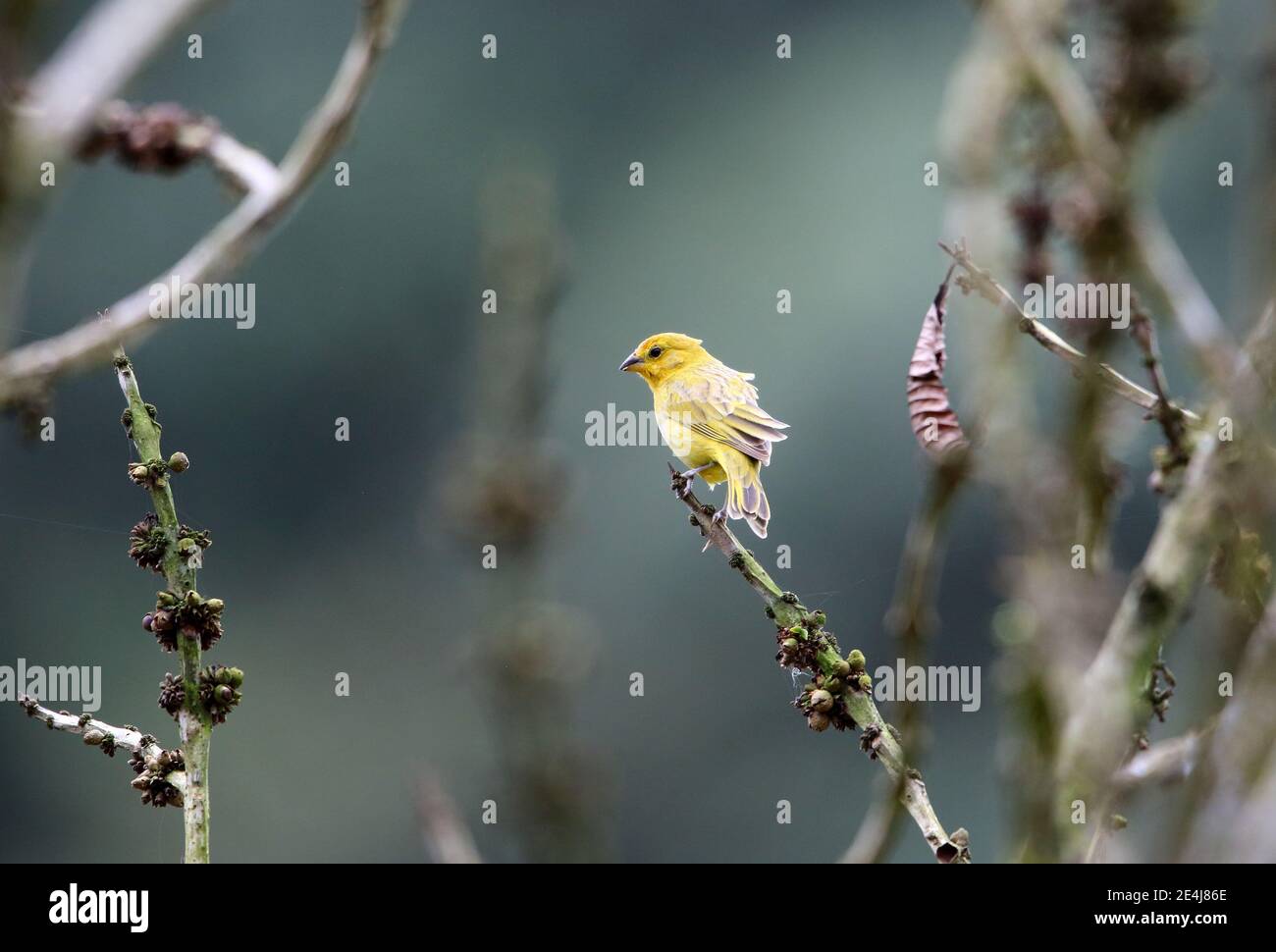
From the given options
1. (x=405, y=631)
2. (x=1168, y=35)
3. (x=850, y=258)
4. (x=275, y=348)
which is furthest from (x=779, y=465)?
(x=1168, y=35)

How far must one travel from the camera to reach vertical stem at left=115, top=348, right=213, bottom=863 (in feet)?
8.11

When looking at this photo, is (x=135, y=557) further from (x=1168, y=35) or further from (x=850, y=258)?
(x=850, y=258)

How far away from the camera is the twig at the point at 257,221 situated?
234 centimetres

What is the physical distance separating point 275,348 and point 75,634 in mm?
4232

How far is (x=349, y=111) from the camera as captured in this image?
2580mm

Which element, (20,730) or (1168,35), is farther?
(20,730)

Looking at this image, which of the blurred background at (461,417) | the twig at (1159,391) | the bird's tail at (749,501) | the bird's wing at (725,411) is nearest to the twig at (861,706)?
the twig at (1159,391)

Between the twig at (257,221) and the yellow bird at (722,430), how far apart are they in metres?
2.70

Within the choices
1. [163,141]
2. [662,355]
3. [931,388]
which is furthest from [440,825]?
[662,355]

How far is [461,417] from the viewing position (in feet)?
47.1

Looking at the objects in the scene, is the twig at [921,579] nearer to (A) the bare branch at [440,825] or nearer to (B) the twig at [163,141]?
(A) the bare branch at [440,825]

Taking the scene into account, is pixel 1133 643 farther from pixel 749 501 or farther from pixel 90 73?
pixel 749 501

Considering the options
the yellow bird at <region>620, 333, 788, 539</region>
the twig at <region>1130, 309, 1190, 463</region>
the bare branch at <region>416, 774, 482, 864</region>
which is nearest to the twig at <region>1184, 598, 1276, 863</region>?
the bare branch at <region>416, 774, 482, 864</region>

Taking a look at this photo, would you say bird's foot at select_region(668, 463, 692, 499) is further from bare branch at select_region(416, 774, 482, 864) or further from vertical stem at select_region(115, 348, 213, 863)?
bare branch at select_region(416, 774, 482, 864)
